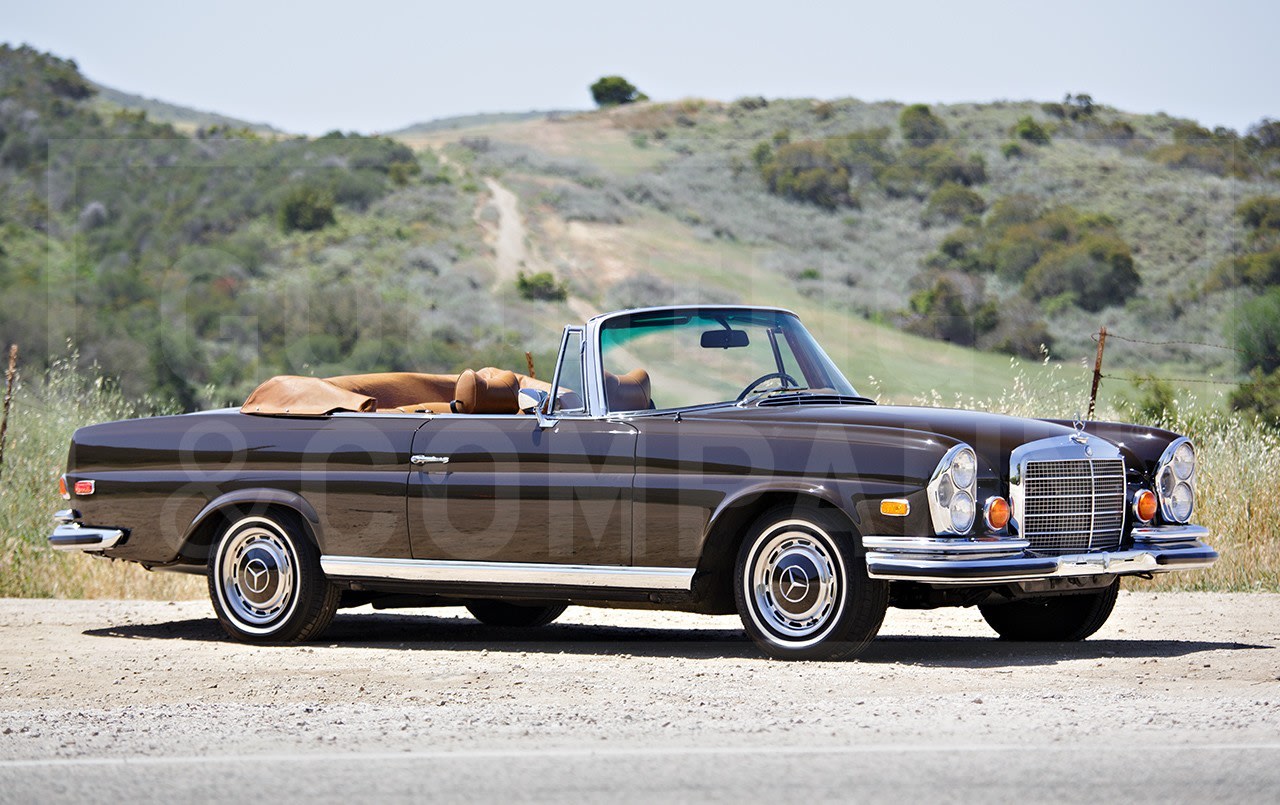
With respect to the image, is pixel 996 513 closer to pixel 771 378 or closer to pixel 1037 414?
pixel 771 378

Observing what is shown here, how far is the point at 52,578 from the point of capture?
14.4m

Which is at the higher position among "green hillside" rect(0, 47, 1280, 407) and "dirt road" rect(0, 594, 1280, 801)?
"green hillside" rect(0, 47, 1280, 407)

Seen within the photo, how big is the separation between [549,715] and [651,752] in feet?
3.36

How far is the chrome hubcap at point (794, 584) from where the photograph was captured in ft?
28.2

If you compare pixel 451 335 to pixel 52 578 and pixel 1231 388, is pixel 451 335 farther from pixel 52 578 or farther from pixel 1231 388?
pixel 52 578

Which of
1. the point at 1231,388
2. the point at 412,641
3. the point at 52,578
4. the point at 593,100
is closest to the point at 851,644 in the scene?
the point at 412,641

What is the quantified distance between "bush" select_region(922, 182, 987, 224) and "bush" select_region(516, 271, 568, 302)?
1461 centimetres

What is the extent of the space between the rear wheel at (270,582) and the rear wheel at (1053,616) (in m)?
3.70

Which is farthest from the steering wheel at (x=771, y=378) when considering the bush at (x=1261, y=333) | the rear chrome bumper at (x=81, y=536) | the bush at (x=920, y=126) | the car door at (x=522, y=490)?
the bush at (x=920, y=126)

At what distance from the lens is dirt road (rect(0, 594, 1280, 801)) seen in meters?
5.91

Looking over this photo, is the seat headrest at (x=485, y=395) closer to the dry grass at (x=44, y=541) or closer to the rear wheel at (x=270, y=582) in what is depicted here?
the rear wheel at (x=270, y=582)

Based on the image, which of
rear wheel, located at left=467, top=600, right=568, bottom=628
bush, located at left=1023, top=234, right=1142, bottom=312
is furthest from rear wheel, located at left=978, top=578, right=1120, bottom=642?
bush, located at left=1023, top=234, right=1142, bottom=312

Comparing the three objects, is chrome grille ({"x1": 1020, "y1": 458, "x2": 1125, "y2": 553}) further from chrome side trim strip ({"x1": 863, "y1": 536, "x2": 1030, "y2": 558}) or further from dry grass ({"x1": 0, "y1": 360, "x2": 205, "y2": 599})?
dry grass ({"x1": 0, "y1": 360, "x2": 205, "y2": 599})

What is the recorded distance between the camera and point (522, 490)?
9.38m
